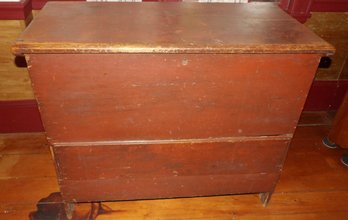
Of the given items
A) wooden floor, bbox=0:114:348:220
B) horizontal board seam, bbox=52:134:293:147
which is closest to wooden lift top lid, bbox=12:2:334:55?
horizontal board seam, bbox=52:134:293:147

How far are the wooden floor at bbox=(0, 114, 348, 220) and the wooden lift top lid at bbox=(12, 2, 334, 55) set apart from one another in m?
Result: 0.87

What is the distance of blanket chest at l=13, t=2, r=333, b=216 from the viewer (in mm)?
995

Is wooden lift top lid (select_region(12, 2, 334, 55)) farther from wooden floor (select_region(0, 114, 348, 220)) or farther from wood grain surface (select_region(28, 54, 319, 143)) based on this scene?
wooden floor (select_region(0, 114, 348, 220))

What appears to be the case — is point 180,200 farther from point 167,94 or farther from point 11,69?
point 11,69

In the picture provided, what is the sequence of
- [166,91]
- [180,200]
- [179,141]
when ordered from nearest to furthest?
[166,91]
[179,141]
[180,200]

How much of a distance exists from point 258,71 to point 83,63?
1.97ft

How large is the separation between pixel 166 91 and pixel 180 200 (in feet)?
2.36

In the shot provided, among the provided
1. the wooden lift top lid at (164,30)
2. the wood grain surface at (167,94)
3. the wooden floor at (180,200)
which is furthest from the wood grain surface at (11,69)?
the wood grain surface at (167,94)

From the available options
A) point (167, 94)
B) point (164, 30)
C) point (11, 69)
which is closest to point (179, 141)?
point (167, 94)

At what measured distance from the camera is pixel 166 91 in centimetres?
108

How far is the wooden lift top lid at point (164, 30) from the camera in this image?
96cm

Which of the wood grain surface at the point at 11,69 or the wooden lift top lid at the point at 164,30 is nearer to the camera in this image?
the wooden lift top lid at the point at 164,30

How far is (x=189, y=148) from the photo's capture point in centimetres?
124

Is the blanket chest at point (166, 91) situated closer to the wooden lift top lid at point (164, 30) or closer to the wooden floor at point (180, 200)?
the wooden lift top lid at point (164, 30)
